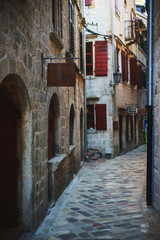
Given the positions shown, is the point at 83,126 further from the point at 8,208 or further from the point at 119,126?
the point at 8,208

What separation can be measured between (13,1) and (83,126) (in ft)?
31.6

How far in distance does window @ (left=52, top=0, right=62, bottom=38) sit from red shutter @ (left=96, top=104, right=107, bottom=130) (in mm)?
8062

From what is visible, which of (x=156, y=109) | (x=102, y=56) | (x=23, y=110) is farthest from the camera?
(x=102, y=56)

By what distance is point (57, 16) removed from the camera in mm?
6785

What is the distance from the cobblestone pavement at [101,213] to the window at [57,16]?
13.4ft

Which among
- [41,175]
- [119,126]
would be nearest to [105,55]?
[119,126]

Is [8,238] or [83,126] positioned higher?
[83,126]

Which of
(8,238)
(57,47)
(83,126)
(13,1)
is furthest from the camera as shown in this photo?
(83,126)

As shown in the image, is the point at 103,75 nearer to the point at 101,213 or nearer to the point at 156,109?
the point at 156,109

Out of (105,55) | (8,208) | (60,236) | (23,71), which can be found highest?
(105,55)

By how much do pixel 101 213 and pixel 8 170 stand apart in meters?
2.35

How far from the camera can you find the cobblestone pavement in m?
4.54

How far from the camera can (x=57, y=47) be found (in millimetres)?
6668

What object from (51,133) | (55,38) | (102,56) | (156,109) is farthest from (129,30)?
(156,109)
